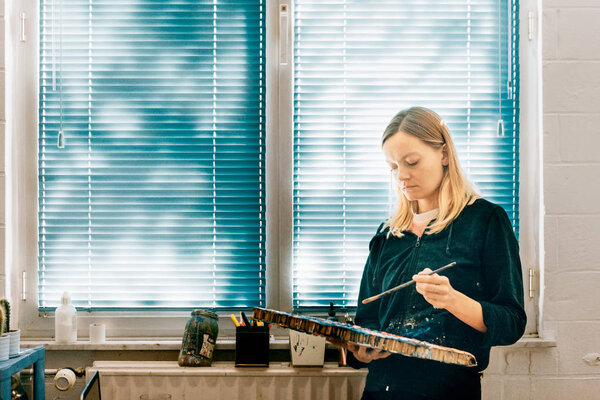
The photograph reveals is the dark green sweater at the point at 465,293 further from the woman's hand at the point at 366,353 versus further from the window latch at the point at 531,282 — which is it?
the window latch at the point at 531,282

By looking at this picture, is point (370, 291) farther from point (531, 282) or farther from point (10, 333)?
point (10, 333)

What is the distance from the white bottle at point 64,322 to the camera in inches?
72.7

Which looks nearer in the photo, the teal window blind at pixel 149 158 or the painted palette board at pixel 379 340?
the painted palette board at pixel 379 340

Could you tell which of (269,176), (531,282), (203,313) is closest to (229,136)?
(269,176)

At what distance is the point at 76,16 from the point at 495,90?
156 centimetres

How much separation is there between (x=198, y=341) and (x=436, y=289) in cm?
81

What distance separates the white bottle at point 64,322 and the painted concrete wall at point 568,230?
86 millimetres

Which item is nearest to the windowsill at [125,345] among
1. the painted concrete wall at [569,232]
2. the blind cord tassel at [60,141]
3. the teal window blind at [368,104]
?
the teal window blind at [368,104]

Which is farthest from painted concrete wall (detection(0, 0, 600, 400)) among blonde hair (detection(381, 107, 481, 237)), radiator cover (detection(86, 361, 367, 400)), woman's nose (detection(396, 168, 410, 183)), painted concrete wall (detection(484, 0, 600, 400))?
woman's nose (detection(396, 168, 410, 183))

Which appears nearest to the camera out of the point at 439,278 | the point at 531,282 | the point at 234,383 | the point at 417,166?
the point at 439,278

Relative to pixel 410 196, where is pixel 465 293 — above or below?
below

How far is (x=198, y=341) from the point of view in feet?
5.90

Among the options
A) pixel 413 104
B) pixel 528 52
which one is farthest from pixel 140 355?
pixel 528 52

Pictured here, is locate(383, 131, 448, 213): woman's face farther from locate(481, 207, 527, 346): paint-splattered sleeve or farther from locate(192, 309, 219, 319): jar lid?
locate(192, 309, 219, 319): jar lid
